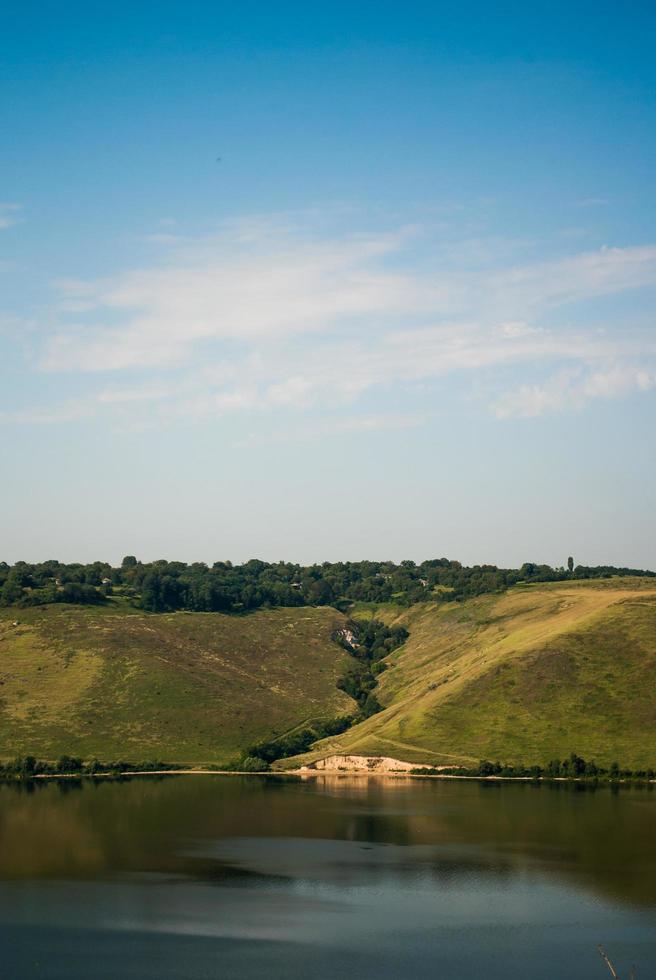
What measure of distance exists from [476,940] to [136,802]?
78.6 meters

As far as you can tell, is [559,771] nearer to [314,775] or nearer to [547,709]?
[547,709]

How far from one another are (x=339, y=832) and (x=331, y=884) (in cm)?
2552

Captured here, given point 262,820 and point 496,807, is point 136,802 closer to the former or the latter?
point 262,820

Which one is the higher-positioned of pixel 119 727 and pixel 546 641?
pixel 546 641

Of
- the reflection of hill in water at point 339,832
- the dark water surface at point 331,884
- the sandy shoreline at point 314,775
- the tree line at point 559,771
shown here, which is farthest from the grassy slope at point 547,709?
the dark water surface at point 331,884

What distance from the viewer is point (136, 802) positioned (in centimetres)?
15100

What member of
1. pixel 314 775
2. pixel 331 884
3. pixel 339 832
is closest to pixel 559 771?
pixel 314 775

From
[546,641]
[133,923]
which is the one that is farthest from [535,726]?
[133,923]

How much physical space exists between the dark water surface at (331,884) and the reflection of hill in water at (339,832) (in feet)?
1.26

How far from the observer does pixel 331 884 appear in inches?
3994

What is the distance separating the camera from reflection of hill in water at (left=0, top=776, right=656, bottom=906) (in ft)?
347

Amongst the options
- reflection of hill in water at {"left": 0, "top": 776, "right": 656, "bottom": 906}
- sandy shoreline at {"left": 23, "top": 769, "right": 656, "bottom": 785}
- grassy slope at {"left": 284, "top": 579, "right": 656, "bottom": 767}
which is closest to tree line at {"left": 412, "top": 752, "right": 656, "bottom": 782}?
sandy shoreline at {"left": 23, "top": 769, "right": 656, "bottom": 785}

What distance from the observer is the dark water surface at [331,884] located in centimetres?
7862

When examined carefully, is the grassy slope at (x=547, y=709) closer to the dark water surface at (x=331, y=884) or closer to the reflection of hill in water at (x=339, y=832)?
the reflection of hill in water at (x=339, y=832)
